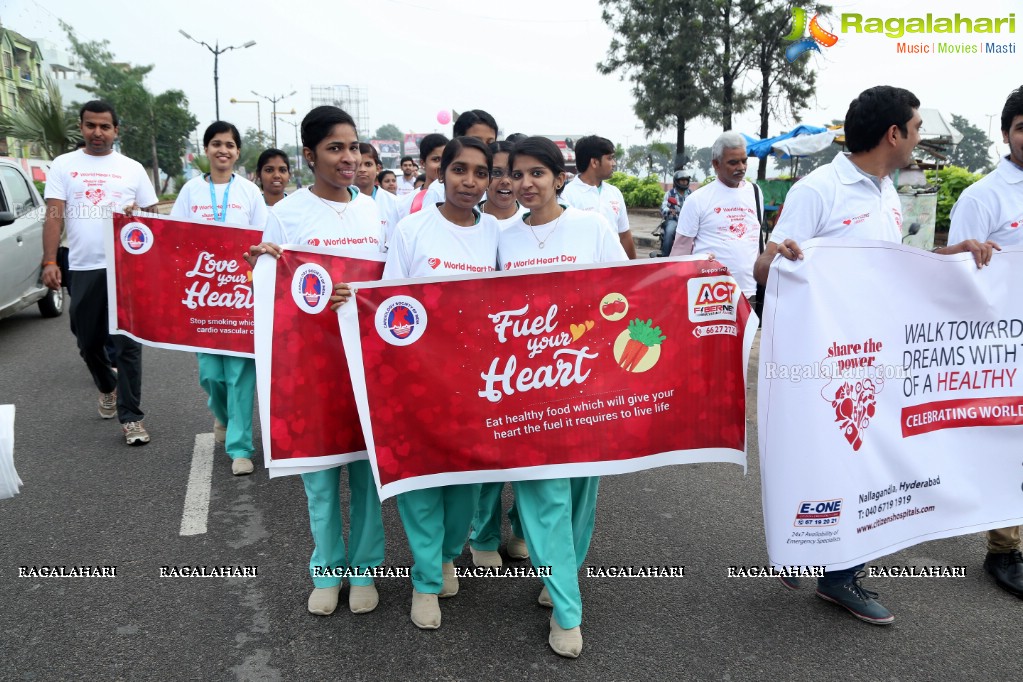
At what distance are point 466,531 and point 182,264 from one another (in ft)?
9.72

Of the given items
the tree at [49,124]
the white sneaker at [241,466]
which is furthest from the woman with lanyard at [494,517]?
the tree at [49,124]

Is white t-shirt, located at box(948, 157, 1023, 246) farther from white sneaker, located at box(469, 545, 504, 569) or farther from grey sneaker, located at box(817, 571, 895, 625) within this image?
white sneaker, located at box(469, 545, 504, 569)

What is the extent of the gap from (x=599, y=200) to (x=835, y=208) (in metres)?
3.19

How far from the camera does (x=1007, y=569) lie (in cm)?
364

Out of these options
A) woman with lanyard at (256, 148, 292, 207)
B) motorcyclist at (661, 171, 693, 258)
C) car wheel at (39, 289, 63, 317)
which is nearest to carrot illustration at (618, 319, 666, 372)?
woman with lanyard at (256, 148, 292, 207)

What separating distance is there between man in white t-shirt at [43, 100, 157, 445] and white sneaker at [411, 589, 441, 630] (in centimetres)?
313

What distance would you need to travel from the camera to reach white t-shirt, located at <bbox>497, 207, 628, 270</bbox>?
11.0ft

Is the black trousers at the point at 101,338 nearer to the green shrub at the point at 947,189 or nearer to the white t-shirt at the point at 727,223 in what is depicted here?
the white t-shirt at the point at 727,223

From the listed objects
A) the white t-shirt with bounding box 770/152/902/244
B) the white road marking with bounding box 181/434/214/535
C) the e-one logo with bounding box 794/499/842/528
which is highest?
the white t-shirt with bounding box 770/152/902/244

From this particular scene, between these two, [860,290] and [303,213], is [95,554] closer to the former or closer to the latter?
[303,213]

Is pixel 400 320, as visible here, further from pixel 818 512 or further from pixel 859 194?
pixel 859 194

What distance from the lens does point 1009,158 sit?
373 centimetres

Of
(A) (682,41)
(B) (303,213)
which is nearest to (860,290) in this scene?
(B) (303,213)

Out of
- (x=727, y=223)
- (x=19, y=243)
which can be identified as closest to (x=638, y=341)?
(x=727, y=223)
